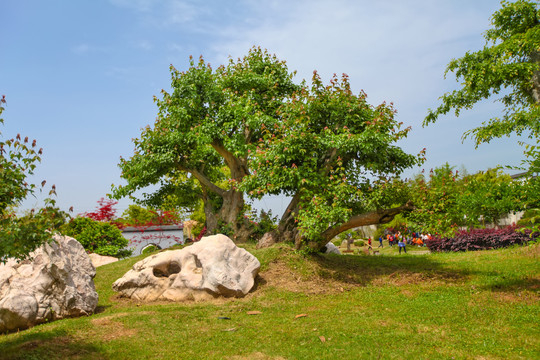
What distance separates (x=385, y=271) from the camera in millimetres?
14172

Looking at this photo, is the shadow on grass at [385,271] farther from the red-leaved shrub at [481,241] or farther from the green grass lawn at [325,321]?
the red-leaved shrub at [481,241]

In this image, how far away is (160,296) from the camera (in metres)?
11.5

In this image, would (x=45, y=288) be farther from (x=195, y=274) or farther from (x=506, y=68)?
(x=506, y=68)

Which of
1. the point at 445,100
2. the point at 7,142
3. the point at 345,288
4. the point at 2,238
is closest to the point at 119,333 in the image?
the point at 2,238

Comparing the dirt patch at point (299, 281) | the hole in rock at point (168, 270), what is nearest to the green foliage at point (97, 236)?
the hole in rock at point (168, 270)

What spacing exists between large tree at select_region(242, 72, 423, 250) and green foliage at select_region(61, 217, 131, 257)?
427 inches

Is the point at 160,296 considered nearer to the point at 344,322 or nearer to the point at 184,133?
the point at 344,322

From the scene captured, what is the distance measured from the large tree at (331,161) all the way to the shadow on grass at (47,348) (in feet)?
22.7

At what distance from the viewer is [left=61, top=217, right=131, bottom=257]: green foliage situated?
20.6 meters

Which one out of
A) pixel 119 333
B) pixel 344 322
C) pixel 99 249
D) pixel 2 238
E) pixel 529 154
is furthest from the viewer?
pixel 99 249

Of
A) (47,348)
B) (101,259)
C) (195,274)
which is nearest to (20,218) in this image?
(47,348)

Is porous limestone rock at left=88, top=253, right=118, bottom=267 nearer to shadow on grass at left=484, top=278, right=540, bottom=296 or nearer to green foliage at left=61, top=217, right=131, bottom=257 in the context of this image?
green foliage at left=61, top=217, right=131, bottom=257

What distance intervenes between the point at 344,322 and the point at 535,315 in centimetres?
434

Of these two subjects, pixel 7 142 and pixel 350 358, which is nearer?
pixel 7 142
